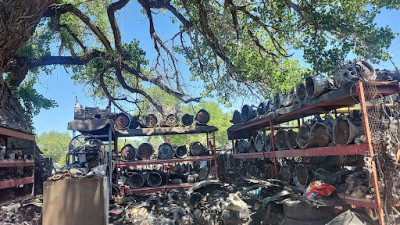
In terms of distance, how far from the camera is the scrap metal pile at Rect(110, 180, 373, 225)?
6.34 m

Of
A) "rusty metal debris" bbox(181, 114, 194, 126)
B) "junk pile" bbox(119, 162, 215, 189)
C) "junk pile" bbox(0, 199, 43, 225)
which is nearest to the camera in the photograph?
"junk pile" bbox(0, 199, 43, 225)

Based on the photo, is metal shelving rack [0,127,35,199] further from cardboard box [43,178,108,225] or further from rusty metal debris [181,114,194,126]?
rusty metal debris [181,114,194,126]

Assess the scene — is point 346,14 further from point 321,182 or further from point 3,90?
point 3,90

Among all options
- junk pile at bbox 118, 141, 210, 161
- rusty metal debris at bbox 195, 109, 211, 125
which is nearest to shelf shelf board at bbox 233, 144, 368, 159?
junk pile at bbox 118, 141, 210, 161

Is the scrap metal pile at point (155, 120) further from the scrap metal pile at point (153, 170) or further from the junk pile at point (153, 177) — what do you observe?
the junk pile at point (153, 177)

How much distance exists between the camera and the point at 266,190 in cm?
827

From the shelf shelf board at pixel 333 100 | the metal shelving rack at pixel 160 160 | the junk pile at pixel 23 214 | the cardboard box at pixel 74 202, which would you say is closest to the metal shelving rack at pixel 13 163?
the junk pile at pixel 23 214

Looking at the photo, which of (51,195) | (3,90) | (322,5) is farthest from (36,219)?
(322,5)

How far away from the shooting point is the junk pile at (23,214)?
704 cm

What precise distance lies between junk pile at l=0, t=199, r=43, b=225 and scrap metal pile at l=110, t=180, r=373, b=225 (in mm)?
1907

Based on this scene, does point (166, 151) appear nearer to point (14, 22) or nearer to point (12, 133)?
point (12, 133)

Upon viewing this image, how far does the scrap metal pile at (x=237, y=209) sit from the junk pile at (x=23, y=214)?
191 centimetres

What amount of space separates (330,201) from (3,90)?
37.0 feet

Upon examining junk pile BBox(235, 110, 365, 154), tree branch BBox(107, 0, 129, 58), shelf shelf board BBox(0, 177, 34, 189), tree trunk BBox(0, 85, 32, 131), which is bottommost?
shelf shelf board BBox(0, 177, 34, 189)
